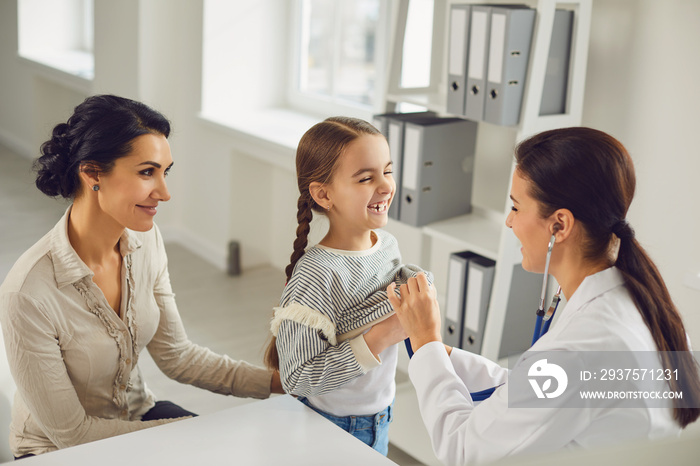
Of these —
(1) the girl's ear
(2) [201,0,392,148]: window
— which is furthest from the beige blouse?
(2) [201,0,392,148]: window

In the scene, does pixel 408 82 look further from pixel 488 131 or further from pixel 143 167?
pixel 143 167

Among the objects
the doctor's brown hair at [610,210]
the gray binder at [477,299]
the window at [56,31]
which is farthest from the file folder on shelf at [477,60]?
the window at [56,31]

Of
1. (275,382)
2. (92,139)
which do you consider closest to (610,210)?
(275,382)

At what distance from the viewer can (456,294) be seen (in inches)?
106

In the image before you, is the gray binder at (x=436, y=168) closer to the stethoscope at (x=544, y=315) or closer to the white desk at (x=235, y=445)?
the stethoscope at (x=544, y=315)

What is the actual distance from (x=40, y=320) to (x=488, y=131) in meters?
1.95

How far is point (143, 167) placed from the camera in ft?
4.95

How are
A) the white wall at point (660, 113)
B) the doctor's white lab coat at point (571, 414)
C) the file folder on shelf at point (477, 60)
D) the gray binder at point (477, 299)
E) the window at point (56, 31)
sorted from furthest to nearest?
the window at point (56, 31), the gray binder at point (477, 299), the file folder on shelf at point (477, 60), the white wall at point (660, 113), the doctor's white lab coat at point (571, 414)

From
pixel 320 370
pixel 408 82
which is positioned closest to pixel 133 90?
pixel 408 82

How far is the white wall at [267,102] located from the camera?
2324 millimetres

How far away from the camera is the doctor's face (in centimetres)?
121

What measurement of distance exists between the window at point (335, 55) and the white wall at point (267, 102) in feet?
0.50

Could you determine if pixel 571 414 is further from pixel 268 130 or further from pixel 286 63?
pixel 286 63

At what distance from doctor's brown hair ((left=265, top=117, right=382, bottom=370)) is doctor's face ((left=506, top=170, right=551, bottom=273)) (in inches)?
13.1
